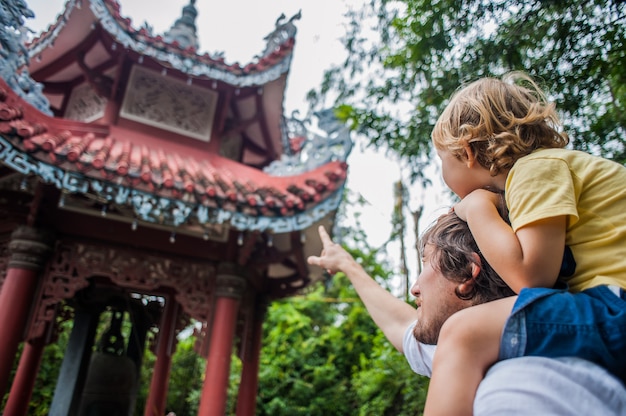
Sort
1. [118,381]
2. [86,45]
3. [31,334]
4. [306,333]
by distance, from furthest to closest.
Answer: [306,333] → [118,381] → [86,45] → [31,334]

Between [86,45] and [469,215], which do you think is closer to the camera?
[469,215]

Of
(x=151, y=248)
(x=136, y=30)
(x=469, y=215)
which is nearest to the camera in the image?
(x=469, y=215)

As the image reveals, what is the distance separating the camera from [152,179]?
3.01m

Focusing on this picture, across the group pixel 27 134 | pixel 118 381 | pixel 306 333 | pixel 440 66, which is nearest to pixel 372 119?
Answer: pixel 440 66

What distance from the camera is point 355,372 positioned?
7.99 m

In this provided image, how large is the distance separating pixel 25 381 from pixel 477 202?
5427 millimetres

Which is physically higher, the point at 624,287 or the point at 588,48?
the point at 588,48

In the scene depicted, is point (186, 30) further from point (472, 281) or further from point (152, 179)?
point (472, 281)

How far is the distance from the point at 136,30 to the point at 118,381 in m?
3.72

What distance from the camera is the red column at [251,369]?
4742mm

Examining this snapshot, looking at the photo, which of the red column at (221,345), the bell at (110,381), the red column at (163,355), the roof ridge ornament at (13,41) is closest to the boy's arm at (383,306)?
the red column at (221,345)

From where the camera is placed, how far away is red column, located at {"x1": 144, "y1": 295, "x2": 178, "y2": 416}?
16.1 feet

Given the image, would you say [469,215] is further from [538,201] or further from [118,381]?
[118,381]

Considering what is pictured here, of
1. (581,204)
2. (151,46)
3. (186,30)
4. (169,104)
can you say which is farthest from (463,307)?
(186,30)
